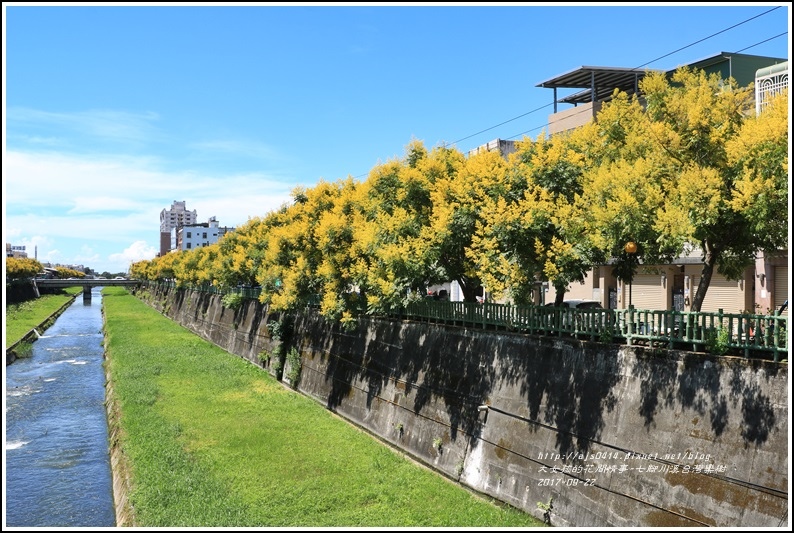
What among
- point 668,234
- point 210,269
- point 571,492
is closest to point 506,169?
point 668,234

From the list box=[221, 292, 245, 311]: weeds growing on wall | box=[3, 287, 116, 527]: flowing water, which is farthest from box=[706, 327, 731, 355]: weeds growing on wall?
box=[221, 292, 245, 311]: weeds growing on wall

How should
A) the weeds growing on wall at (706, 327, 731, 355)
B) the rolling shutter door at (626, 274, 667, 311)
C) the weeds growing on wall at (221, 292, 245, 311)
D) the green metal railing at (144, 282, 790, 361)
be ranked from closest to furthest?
the green metal railing at (144, 282, 790, 361) → the weeds growing on wall at (706, 327, 731, 355) → the rolling shutter door at (626, 274, 667, 311) → the weeds growing on wall at (221, 292, 245, 311)

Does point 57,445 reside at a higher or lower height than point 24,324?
lower

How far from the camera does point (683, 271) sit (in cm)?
3406

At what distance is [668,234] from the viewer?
1545cm

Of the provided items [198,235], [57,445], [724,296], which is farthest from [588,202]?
[198,235]

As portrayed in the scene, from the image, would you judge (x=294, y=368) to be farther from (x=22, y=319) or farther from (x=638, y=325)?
(x=22, y=319)

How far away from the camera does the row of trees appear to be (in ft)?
48.5

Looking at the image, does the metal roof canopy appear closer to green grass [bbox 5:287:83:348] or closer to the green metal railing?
the green metal railing

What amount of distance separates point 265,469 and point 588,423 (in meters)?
11.7

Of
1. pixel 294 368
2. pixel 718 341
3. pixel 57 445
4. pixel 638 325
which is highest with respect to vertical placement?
pixel 638 325

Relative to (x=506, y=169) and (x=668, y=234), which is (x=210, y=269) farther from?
(x=668, y=234)

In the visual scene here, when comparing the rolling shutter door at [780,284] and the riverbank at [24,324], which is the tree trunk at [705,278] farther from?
the riverbank at [24,324]

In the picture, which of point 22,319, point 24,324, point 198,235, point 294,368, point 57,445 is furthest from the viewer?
point 198,235
